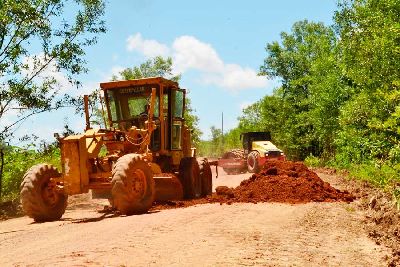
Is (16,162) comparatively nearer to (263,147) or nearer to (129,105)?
(129,105)

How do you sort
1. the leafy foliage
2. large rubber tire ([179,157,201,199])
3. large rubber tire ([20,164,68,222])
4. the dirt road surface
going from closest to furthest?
the dirt road surface < large rubber tire ([20,164,68,222]) < large rubber tire ([179,157,201,199]) < the leafy foliage

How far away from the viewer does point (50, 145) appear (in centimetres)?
1720

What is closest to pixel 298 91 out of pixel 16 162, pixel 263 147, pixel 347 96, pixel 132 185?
pixel 347 96

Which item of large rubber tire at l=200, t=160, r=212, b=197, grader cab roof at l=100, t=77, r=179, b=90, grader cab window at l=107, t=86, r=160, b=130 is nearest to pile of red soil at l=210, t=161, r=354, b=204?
large rubber tire at l=200, t=160, r=212, b=197

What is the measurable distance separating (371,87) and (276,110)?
88.0ft

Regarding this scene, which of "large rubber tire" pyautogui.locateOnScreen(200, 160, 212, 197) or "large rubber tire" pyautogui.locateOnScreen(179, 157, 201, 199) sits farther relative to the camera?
"large rubber tire" pyautogui.locateOnScreen(200, 160, 212, 197)

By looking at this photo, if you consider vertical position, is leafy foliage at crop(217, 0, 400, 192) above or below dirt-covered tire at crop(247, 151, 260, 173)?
above

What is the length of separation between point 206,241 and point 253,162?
819 inches

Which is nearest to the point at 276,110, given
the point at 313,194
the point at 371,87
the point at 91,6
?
the point at 371,87

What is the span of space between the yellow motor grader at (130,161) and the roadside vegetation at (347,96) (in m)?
4.73

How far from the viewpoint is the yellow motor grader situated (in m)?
10.7

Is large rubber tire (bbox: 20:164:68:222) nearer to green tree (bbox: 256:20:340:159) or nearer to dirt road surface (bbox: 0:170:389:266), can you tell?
dirt road surface (bbox: 0:170:389:266)

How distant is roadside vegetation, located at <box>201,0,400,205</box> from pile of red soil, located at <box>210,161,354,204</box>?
1587 millimetres

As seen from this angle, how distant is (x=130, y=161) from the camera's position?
411 inches
